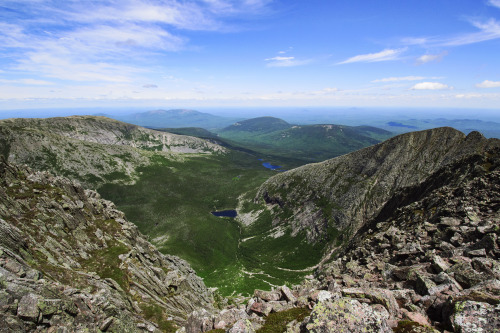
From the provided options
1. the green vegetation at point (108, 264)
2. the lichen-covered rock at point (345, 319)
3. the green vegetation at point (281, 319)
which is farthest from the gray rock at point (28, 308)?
the green vegetation at point (108, 264)

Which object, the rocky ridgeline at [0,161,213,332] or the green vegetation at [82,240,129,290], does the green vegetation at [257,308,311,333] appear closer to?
the rocky ridgeline at [0,161,213,332]

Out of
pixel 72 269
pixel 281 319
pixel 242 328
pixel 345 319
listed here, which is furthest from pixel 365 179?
pixel 72 269

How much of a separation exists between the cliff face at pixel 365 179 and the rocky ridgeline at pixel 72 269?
3598 inches

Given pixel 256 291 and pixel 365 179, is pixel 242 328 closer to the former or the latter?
pixel 256 291

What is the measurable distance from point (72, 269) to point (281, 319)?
112ft

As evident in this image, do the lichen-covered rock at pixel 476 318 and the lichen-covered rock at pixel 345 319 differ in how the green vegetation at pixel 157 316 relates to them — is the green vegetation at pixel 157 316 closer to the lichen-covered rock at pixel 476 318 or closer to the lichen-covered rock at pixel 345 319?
the lichen-covered rock at pixel 345 319

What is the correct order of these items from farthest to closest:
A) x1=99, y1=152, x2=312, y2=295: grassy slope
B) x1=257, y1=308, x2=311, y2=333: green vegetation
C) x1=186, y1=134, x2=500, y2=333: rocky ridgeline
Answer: x1=99, y1=152, x2=312, y2=295: grassy slope, x1=257, y1=308, x2=311, y2=333: green vegetation, x1=186, y1=134, x2=500, y2=333: rocky ridgeline

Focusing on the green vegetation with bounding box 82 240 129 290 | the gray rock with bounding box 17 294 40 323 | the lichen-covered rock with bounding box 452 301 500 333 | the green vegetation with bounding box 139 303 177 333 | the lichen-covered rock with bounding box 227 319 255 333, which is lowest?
the green vegetation with bounding box 139 303 177 333

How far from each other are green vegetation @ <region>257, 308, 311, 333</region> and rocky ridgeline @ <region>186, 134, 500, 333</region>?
21cm

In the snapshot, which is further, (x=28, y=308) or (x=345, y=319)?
(x=28, y=308)

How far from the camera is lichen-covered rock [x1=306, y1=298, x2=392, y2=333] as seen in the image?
1314 cm

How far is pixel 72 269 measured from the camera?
3584cm

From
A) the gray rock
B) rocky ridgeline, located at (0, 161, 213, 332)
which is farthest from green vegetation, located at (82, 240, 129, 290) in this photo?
the gray rock

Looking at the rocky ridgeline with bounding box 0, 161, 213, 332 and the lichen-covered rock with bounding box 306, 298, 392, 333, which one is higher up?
the lichen-covered rock with bounding box 306, 298, 392, 333
